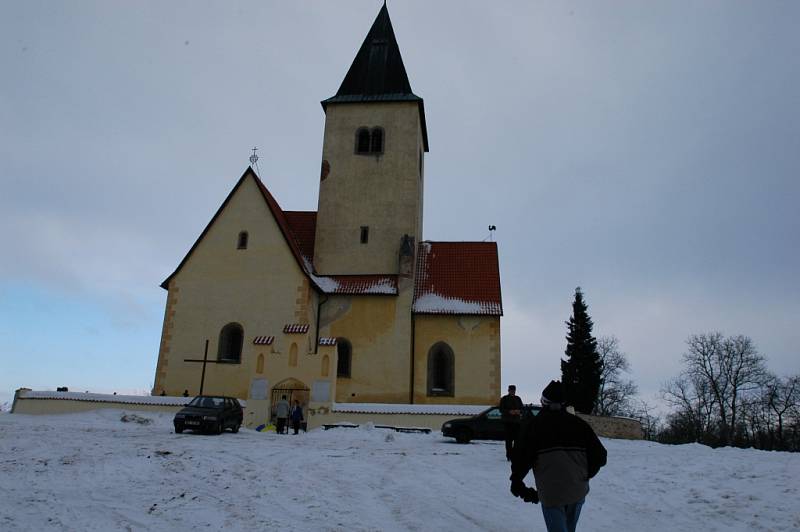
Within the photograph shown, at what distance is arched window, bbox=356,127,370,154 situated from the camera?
108 ft

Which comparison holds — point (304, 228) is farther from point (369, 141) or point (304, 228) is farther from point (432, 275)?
point (432, 275)

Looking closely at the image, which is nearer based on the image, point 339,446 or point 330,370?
point 339,446

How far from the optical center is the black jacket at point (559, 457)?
18.2ft

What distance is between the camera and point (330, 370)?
77.7ft

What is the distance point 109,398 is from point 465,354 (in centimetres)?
1446

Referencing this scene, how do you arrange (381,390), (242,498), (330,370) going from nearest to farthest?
1. (242,498)
2. (330,370)
3. (381,390)

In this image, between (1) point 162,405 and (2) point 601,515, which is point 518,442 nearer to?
(2) point 601,515

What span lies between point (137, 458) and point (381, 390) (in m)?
17.1

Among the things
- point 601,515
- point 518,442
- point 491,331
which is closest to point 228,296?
point 491,331

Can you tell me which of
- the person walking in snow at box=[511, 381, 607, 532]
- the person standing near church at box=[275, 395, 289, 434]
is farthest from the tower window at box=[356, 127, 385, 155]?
the person walking in snow at box=[511, 381, 607, 532]

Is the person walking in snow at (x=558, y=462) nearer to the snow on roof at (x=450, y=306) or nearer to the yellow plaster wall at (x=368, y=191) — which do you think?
the snow on roof at (x=450, y=306)

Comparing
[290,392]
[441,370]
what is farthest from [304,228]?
[290,392]

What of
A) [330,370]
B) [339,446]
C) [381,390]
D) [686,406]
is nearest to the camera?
[339,446]

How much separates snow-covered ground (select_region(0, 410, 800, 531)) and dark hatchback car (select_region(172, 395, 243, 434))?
10.1ft
